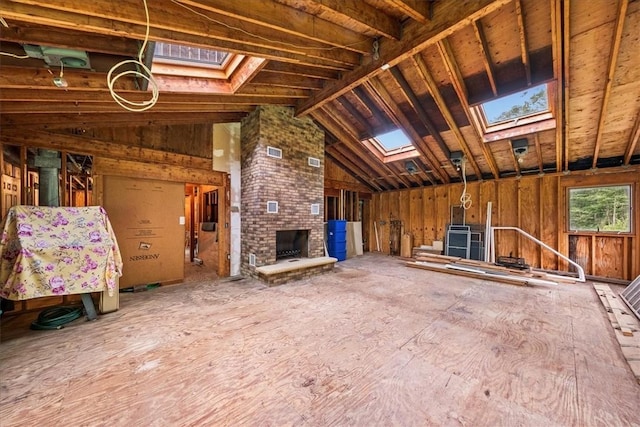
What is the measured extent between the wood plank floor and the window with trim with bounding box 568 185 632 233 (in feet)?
9.44

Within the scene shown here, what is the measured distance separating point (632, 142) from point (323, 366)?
6.68 meters

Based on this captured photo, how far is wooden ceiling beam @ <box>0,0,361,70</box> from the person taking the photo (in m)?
1.86

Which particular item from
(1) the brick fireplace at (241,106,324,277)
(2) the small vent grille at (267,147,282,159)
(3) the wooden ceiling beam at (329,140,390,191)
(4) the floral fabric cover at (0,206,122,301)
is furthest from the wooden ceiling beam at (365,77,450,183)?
(4) the floral fabric cover at (0,206,122,301)

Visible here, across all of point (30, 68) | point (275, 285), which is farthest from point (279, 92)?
point (275, 285)

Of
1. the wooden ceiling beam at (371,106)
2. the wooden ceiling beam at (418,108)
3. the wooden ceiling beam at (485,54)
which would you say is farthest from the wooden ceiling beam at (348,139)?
the wooden ceiling beam at (485,54)

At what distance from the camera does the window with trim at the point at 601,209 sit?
4855 mm

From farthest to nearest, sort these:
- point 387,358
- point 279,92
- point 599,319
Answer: point 279,92 < point 599,319 < point 387,358

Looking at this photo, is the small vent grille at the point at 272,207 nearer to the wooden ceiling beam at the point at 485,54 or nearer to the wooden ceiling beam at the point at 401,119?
the wooden ceiling beam at the point at 401,119

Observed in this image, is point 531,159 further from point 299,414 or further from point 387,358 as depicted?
point 299,414

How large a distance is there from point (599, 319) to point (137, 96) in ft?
23.0

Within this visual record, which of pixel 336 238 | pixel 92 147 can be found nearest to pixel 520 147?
pixel 336 238

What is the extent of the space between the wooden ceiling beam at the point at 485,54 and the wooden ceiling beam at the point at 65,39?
4192 mm

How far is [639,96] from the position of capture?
11.7 feet

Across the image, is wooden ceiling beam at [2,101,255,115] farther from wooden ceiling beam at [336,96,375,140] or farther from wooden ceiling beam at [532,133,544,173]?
wooden ceiling beam at [532,133,544,173]
